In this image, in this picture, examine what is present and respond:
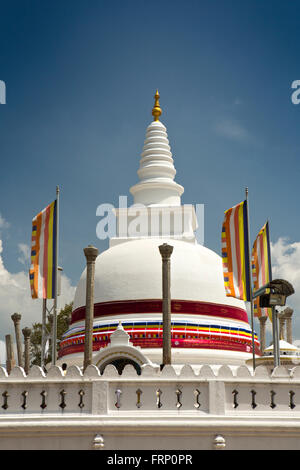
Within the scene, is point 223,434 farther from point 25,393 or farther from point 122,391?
point 25,393

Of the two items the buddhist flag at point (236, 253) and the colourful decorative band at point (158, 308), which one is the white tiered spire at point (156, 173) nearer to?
the colourful decorative band at point (158, 308)

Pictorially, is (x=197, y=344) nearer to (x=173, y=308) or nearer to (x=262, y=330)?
(x=173, y=308)

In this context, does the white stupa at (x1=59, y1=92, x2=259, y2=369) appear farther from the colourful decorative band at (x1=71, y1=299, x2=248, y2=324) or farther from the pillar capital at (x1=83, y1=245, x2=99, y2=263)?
the pillar capital at (x1=83, y1=245, x2=99, y2=263)

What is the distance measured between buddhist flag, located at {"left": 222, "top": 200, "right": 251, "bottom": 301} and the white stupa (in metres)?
6.18

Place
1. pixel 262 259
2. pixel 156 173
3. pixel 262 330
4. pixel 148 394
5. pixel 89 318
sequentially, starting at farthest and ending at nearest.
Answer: pixel 262 330 → pixel 156 173 → pixel 262 259 → pixel 89 318 → pixel 148 394

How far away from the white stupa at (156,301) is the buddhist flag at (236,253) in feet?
20.3

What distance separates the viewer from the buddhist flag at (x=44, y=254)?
26.5 meters

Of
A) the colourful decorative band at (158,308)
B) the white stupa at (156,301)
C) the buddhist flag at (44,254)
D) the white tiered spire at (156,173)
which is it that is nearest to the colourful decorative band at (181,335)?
the white stupa at (156,301)

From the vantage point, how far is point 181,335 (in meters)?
34.3

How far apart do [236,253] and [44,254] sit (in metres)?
7.58

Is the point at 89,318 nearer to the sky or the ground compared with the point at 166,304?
nearer to the ground

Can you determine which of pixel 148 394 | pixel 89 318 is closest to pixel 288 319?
pixel 89 318
